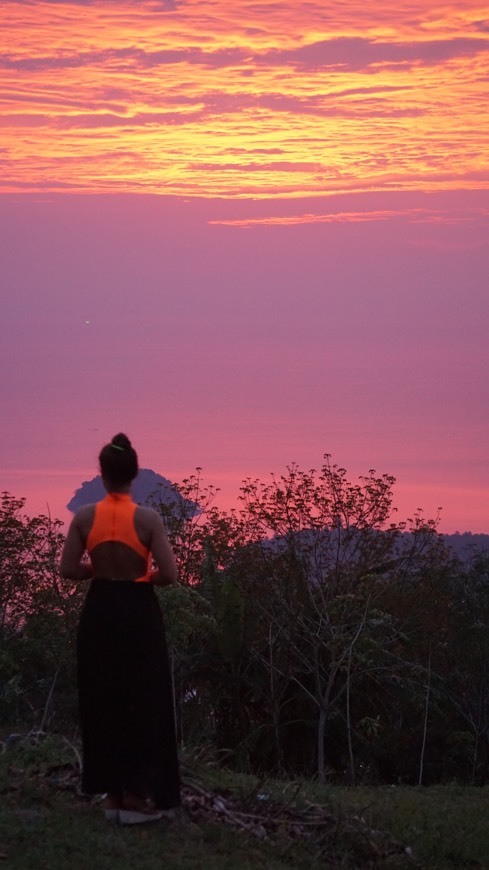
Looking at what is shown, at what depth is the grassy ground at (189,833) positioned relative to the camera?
631cm

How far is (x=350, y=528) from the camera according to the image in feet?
108

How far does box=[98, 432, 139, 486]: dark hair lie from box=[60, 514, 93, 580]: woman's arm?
322 mm

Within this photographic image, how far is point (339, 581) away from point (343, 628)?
1525 millimetres

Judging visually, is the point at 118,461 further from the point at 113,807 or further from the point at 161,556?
the point at 113,807

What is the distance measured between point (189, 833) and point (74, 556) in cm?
182

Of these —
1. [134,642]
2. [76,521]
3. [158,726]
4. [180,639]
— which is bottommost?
[158,726]

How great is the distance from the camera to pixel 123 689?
21.8ft

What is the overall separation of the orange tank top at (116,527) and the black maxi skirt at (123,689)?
0.79 feet

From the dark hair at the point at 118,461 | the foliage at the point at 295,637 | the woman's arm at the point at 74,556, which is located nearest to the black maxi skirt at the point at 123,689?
the woman's arm at the point at 74,556

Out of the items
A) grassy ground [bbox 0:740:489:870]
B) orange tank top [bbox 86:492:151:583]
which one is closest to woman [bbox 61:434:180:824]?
orange tank top [bbox 86:492:151:583]

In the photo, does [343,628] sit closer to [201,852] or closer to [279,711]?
[279,711]

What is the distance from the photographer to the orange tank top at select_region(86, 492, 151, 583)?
21.1 ft

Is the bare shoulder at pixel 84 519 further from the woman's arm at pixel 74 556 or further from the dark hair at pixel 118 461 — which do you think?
the dark hair at pixel 118 461

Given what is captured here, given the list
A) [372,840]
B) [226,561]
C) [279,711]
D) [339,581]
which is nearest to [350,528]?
[339,581]
